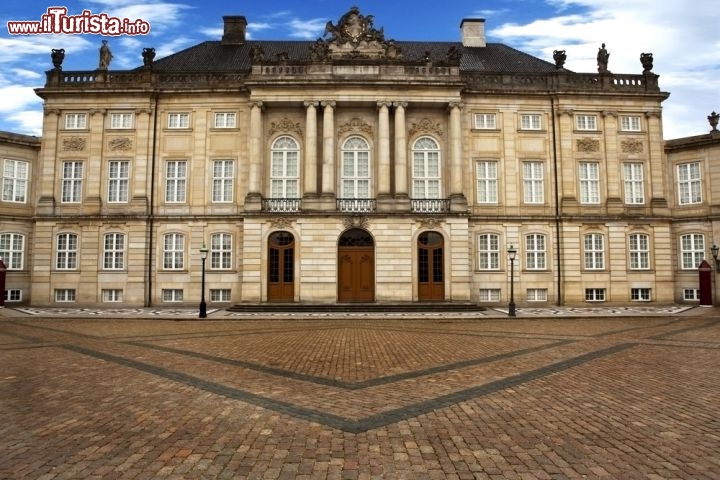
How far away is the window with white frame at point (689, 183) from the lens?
3419cm

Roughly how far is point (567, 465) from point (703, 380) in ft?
21.4

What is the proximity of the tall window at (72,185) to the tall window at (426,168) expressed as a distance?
23.0m

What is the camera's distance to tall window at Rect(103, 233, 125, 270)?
33.0 meters

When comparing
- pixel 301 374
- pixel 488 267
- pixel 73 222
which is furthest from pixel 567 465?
pixel 73 222

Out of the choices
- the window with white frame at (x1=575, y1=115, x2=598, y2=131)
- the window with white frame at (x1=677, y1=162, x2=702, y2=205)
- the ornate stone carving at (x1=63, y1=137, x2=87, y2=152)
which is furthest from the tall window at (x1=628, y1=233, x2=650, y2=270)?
the ornate stone carving at (x1=63, y1=137, x2=87, y2=152)

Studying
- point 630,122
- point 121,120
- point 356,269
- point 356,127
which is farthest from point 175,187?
point 630,122

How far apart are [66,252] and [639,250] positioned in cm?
3908

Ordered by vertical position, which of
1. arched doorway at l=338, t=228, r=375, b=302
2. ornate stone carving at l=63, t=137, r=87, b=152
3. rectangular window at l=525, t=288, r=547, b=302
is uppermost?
ornate stone carving at l=63, t=137, r=87, b=152

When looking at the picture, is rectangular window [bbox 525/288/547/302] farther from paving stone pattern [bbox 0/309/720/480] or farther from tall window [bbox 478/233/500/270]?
paving stone pattern [bbox 0/309/720/480]

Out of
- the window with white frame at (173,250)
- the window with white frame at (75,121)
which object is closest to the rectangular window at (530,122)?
the window with white frame at (173,250)

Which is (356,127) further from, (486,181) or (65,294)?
(65,294)

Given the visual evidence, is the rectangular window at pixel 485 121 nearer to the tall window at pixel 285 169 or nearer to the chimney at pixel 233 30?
the tall window at pixel 285 169

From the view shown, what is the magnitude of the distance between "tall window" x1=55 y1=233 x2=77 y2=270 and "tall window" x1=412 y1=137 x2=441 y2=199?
23.4 metres

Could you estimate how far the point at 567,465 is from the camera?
223 inches
